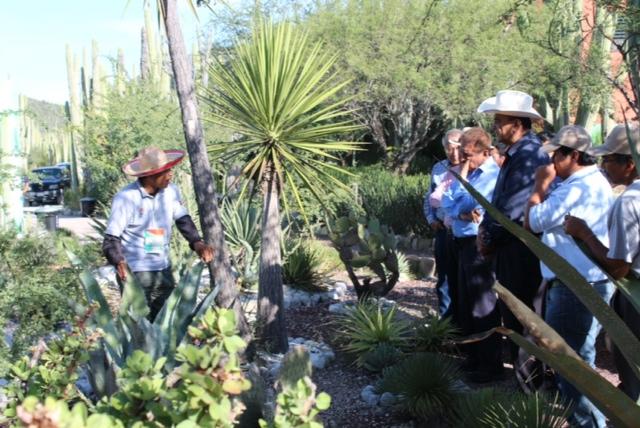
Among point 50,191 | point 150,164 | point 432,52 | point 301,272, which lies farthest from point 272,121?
point 50,191

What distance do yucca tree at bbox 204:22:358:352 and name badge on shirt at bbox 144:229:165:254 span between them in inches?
34.3

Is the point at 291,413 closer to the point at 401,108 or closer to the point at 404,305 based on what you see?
the point at 404,305

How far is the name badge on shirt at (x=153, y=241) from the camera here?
16.5 ft

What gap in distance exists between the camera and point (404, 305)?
7711mm

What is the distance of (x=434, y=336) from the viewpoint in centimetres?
543

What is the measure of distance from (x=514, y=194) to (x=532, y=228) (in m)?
0.55

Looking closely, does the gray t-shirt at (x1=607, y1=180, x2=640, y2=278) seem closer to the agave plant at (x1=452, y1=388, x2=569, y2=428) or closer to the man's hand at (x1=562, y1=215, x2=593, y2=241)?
the man's hand at (x1=562, y1=215, x2=593, y2=241)

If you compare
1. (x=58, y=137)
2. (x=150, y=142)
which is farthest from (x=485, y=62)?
(x=58, y=137)

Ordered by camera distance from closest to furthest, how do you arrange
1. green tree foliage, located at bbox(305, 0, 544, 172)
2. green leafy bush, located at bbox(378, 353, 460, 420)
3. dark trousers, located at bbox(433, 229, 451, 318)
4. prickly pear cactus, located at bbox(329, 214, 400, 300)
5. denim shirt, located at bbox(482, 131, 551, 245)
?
green leafy bush, located at bbox(378, 353, 460, 420) → denim shirt, located at bbox(482, 131, 551, 245) → dark trousers, located at bbox(433, 229, 451, 318) → prickly pear cactus, located at bbox(329, 214, 400, 300) → green tree foliage, located at bbox(305, 0, 544, 172)

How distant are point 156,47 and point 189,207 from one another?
12.3 m

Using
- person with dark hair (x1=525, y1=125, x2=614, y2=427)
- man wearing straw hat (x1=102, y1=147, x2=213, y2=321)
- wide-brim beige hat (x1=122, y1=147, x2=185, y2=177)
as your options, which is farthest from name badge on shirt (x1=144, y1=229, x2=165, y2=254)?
person with dark hair (x1=525, y1=125, x2=614, y2=427)

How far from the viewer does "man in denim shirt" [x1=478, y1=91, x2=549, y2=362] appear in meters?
4.49

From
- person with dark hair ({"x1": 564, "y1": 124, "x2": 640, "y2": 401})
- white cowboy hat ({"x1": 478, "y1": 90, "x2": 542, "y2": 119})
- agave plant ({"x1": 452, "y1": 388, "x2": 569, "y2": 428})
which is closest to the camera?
person with dark hair ({"x1": 564, "y1": 124, "x2": 640, "y2": 401})

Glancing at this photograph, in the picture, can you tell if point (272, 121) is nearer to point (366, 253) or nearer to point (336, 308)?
point (366, 253)
